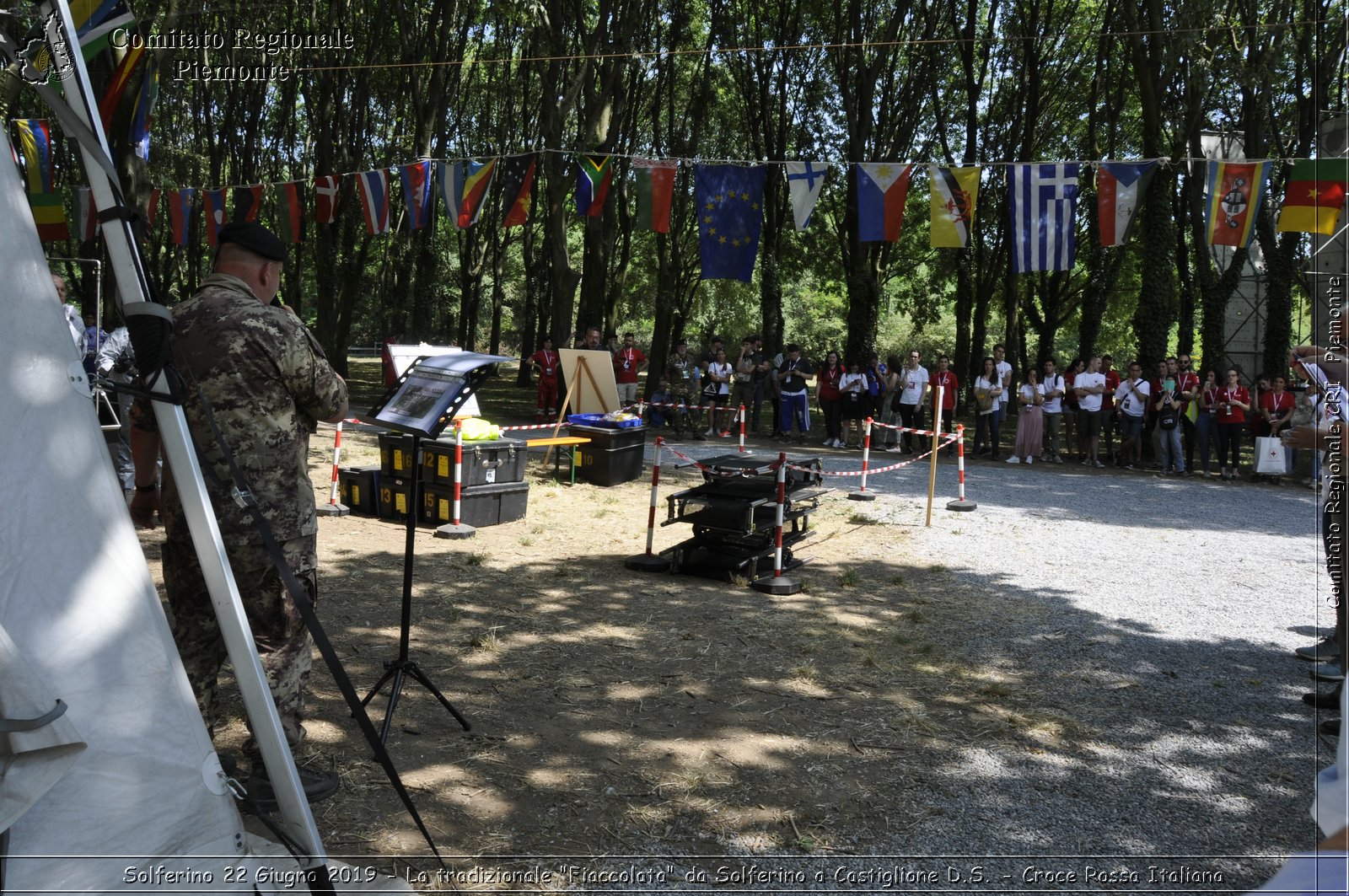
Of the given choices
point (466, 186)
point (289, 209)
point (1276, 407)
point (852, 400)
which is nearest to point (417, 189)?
point (466, 186)

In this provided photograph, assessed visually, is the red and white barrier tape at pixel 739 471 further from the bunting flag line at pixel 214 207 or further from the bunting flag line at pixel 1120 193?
the bunting flag line at pixel 214 207

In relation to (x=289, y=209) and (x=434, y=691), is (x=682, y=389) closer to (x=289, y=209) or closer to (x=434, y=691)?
(x=289, y=209)

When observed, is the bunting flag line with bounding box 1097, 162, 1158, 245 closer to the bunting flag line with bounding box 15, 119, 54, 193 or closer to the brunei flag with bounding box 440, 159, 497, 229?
the brunei flag with bounding box 440, 159, 497, 229

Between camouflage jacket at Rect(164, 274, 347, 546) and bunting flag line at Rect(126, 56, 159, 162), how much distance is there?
37.5ft

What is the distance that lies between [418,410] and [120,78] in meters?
9.72

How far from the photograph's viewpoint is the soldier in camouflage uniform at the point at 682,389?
20234 mm

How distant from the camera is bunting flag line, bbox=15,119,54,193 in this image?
1862 centimetres

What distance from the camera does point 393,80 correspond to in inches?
1105

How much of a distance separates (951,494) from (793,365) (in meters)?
7.29

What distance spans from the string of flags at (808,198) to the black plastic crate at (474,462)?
24.6 feet

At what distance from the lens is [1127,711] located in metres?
5.71

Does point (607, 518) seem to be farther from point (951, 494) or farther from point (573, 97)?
point (573, 97)

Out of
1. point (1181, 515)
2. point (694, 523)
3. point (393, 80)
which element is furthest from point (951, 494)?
point (393, 80)

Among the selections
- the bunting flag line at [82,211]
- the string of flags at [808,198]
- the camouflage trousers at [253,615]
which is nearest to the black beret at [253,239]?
the camouflage trousers at [253,615]
